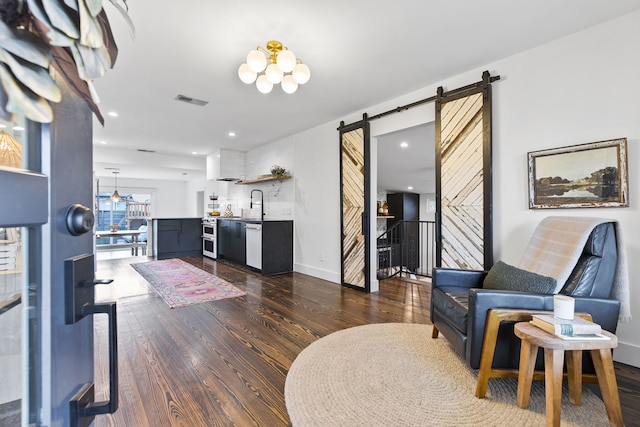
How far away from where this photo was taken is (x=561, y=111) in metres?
2.50

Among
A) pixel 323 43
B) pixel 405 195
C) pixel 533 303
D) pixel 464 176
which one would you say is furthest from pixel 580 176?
pixel 405 195

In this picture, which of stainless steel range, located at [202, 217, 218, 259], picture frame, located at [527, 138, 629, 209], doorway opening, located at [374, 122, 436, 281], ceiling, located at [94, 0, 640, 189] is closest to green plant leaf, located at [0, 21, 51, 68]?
ceiling, located at [94, 0, 640, 189]

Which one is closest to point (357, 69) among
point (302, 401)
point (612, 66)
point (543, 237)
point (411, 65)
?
point (411, 65)

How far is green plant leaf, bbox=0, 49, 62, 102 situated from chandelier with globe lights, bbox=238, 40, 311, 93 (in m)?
2.29

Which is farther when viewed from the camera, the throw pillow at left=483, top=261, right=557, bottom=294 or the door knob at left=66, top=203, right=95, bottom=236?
the throw pillow at left=483, top=261, right=557, bottom=294

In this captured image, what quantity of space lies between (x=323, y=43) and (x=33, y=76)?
2.64m

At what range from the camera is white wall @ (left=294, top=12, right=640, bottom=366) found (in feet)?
7.17

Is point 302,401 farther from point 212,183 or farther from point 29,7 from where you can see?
point 212,183

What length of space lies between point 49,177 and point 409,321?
3.12m

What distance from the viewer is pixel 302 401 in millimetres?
1755

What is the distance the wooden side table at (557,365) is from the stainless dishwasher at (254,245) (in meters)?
4.13

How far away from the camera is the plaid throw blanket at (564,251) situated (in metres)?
1.94

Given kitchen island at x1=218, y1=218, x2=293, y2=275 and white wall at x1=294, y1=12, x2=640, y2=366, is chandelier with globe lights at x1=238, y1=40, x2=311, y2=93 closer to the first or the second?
white wall at x1=294, y1=12, x2=640, y2=366

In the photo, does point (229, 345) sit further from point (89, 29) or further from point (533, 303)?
point (89, 29)
